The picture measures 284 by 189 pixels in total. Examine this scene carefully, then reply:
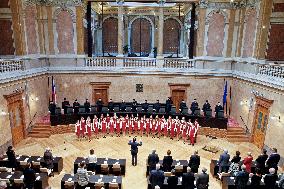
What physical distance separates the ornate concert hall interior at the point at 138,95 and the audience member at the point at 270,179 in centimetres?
127

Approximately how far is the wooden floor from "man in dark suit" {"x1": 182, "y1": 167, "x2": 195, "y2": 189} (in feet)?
9.22

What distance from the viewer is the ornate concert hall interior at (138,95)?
41.5 feet

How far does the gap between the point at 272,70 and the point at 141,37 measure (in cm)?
1536

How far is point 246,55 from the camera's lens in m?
16.6

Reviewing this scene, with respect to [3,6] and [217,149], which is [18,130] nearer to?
[3,6]

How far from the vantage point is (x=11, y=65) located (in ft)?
45.5

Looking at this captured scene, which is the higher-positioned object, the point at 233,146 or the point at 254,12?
the point at 254,12

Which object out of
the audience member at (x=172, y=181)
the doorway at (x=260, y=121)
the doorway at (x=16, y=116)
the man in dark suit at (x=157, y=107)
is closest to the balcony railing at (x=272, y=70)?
the doorway at (x=260, y=121)

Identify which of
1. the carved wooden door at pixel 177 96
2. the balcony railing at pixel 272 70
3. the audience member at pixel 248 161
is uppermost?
the balcony railing at pixel 272 70

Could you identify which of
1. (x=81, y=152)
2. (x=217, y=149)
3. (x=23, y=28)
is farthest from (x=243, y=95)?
(x=23, y=28)

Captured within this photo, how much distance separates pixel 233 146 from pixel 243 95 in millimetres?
3549

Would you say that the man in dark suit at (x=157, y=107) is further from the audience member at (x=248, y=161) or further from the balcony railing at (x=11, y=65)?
the balcony railing at (x=11, y=65)

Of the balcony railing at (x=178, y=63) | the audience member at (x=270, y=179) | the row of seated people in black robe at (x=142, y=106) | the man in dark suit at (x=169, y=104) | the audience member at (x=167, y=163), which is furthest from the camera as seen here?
the balcony railing at (x=178, y=63)

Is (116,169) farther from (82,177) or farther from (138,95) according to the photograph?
(138,95)
